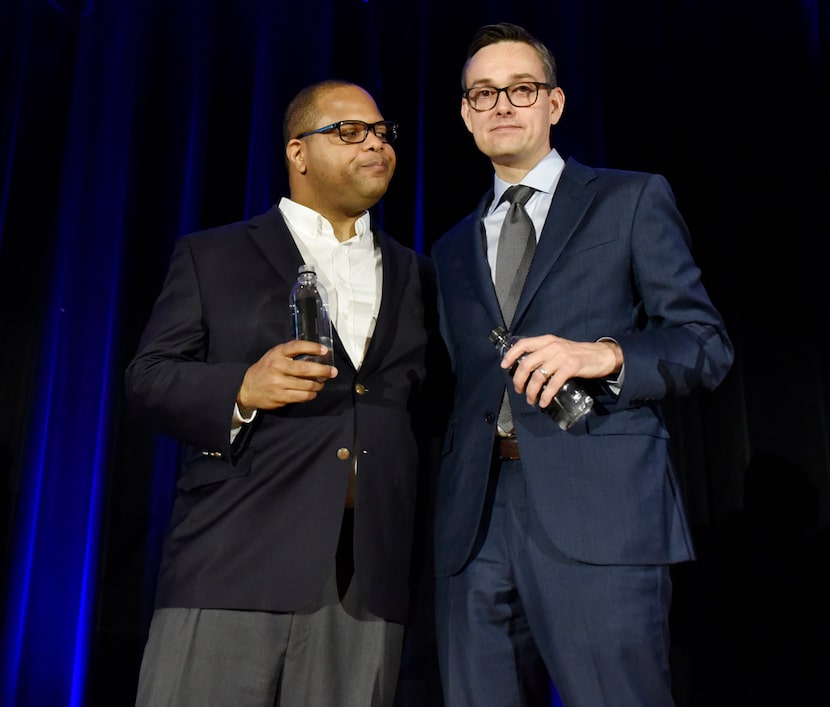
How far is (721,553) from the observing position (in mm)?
2621

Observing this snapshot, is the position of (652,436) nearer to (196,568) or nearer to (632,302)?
(632,302)

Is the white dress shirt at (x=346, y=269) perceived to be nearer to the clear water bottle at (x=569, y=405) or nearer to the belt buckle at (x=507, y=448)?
the belt buckle at (x=507, y=448)

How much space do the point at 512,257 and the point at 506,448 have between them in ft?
1.23

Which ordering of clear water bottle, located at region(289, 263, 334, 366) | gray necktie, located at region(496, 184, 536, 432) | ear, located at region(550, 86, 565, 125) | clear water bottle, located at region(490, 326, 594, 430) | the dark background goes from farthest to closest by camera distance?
the dark background → ear, located at region(550, 86, 565, 125) → gray necktie, located at region(496, 184, 536, 432) → clear water bottle, located at region(289, 263, 334, 366) → clear water bottle, located at region(490, 326, 594, 430)

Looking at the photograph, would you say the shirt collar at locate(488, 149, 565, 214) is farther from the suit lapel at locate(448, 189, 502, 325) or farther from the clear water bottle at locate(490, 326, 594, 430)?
the clear water bottle at locate(490, 326, 594, 430)

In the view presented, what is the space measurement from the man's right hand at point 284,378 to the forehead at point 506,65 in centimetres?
75

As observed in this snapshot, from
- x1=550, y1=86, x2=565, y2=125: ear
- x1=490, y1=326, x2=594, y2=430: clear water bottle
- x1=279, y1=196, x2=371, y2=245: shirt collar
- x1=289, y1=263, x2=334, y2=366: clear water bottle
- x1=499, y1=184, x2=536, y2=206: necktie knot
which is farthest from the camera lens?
x1=279, y1=196, x2=371, y2=245: shirt collar

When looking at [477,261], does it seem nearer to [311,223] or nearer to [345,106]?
[311,223]

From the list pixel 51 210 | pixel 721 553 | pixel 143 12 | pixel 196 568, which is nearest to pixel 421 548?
pixel 196 568

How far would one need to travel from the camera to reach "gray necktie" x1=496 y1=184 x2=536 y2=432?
155 cm

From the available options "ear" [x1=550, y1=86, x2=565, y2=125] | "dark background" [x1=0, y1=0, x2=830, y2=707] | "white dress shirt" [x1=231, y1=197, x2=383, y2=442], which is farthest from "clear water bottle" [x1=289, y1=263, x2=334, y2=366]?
"dark background" [x1=0, y1=0, x2=830, y2=707]

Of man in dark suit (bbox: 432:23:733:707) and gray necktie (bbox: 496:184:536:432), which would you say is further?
gray necktie (bbox: 496:184:536:432)

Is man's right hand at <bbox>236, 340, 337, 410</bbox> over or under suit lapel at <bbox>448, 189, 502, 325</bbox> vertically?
under

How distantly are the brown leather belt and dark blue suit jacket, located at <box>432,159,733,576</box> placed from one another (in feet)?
0.13
